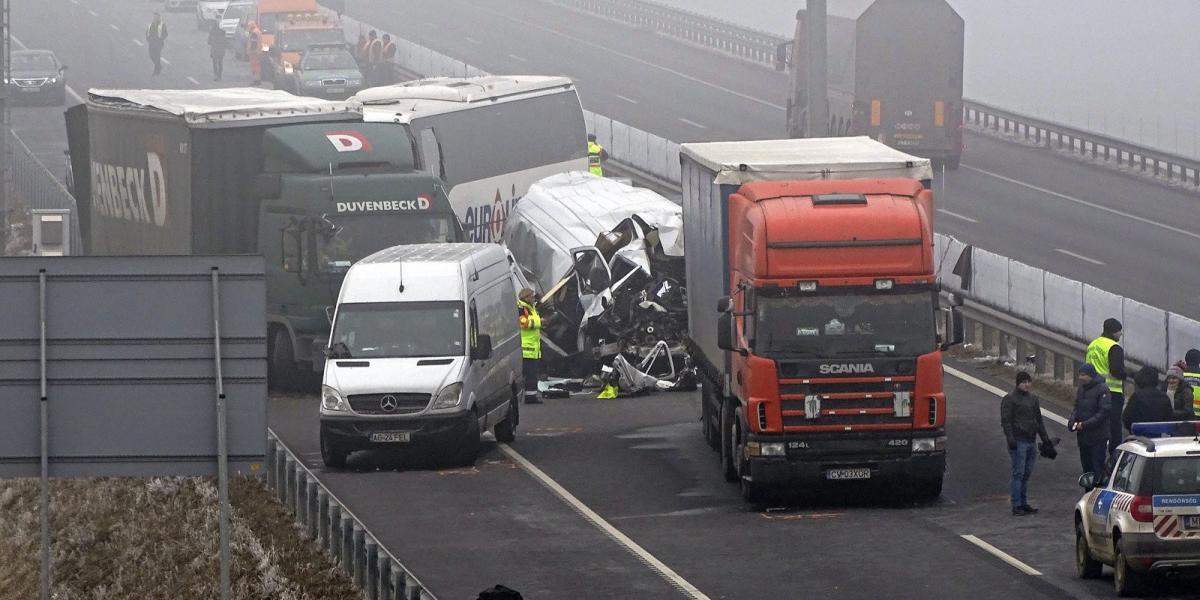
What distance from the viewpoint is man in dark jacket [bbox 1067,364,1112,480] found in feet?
63.9

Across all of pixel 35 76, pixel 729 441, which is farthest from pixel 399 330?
pixel 35 76

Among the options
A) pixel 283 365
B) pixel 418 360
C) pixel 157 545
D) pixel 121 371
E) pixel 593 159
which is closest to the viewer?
pixel 121 371

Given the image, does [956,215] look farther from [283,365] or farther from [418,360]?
[418,360]

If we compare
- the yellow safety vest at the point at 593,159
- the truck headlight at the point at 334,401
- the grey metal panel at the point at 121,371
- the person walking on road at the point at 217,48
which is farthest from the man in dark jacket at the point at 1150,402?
the person walking on road at the point at 217,48

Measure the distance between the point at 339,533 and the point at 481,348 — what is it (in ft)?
19.6

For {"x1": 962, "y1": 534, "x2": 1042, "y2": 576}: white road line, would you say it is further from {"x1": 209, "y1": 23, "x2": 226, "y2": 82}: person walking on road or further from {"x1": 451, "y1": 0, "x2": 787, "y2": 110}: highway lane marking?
{"x1": 209, "y1": 23, "x2": 226, "y2": 82}: person walking on road

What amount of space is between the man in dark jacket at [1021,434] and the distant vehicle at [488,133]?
1634cm

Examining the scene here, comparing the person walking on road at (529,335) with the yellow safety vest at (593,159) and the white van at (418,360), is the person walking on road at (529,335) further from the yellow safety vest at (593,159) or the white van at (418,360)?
the yellow safety vest at (593,159)

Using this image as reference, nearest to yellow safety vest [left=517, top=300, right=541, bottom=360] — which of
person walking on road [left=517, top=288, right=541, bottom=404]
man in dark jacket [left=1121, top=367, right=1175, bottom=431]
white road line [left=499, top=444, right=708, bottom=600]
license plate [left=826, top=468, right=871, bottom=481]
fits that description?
person walking on road [left=517, top=288, right=541, bottom=404]

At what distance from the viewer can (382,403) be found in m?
22.2

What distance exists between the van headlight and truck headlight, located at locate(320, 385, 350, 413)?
1.04 metres

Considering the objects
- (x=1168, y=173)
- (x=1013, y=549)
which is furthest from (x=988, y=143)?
(x=1013, y=549)

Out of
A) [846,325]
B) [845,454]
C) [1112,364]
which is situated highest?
[846,325]

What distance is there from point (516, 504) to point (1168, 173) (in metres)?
31.6
